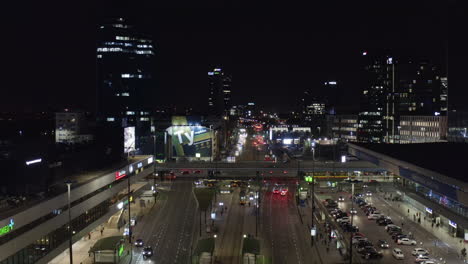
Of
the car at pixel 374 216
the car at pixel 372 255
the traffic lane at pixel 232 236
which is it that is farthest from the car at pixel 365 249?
the car at pixel 374 216

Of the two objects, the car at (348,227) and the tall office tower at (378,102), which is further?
the tall office tower at (378,102)

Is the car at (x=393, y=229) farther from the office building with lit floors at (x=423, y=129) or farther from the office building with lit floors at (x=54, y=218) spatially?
the office building with lit floors at (x=423, y=129)

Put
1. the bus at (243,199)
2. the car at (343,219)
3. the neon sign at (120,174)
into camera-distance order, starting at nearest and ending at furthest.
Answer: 1. the car at (343,219)
2. the neon sign at (120,174)
3. the bus at (243,199)

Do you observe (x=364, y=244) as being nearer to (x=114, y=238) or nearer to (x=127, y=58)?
(x=114, y=238)

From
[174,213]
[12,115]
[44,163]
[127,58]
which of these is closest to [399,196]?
[174,213]

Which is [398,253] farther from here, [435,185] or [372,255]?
[435,185]

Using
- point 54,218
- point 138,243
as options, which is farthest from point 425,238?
point 54,218
